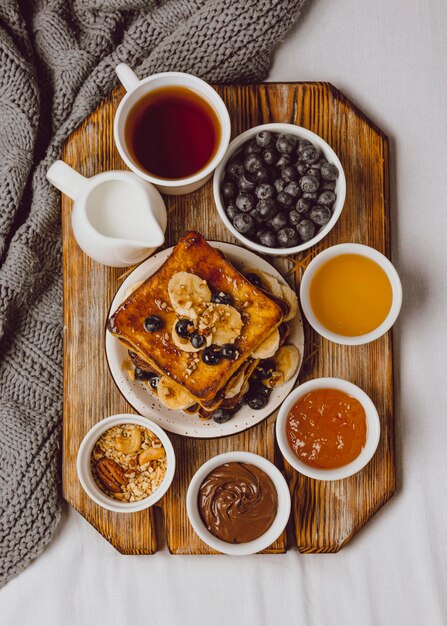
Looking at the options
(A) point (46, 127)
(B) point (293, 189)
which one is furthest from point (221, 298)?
(A) point (46, 127)

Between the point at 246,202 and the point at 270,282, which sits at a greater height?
the point at 246,202

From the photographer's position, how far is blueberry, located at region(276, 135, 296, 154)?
1432 millimetres

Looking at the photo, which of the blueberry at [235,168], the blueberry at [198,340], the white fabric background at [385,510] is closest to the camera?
the blueberry at [198,340]

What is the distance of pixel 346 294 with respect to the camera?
1.46 m

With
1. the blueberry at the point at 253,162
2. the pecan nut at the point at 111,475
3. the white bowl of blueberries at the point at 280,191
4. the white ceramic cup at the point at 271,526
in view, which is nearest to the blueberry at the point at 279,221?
the white bowl of blueberries at the point at 280,191

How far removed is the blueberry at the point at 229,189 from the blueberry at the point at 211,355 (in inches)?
12.3

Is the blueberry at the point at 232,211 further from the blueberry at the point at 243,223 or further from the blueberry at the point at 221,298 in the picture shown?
the blueberry at the point at 221,298

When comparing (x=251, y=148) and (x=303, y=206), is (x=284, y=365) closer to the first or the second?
(x=303, y=206)

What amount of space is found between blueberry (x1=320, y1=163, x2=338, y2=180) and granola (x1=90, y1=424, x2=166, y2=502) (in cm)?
63

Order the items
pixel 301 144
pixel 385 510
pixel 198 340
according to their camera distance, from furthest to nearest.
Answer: pixel 385 510 < pixel 301 144 < pixel 198 340

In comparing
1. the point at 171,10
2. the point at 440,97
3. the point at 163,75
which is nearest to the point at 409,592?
the point at 440,97

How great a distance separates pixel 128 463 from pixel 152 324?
0.32 metres

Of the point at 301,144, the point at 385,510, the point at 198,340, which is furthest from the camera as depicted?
the point at 385,510

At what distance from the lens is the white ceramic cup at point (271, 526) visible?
4.72ft
